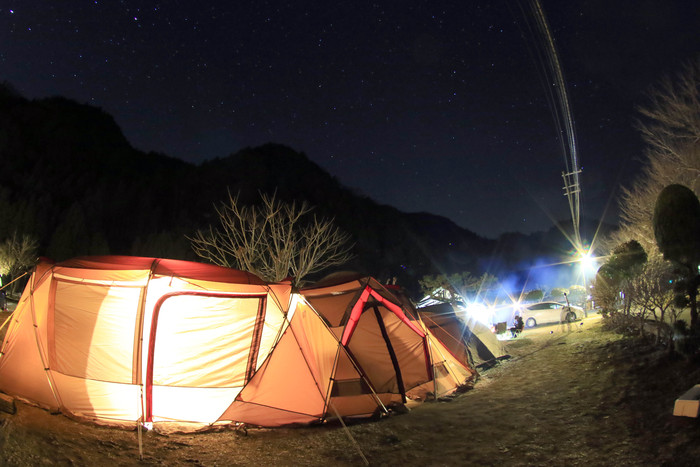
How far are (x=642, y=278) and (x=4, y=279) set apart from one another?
43.3m

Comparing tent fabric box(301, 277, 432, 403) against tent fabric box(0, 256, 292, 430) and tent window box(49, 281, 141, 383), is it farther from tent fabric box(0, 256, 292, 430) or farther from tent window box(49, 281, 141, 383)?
tent window box(49, 281, 141, 383)

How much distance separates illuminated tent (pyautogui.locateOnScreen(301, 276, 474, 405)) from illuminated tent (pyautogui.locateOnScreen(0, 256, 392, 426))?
785 millimetres

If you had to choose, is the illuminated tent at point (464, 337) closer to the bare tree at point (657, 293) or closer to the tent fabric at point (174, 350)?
the tent fabric at point (174, 350)

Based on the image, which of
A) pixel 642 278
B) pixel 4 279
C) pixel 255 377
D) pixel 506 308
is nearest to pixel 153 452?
pixel 255 377

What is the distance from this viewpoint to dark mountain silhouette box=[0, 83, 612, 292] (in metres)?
49.1

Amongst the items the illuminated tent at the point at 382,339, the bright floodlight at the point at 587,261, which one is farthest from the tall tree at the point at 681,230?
the bright floodlight at the point at 587,261

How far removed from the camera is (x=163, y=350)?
6.42 m

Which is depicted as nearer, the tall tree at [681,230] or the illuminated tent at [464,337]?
the tall tree at [681,230]

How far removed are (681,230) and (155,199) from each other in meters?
71.7

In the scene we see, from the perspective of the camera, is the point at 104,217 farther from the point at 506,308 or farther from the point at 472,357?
the point at 472,357

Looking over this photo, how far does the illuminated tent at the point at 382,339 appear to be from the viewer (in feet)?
25.7

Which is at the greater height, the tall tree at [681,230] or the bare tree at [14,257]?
the bare tree at [14,257]

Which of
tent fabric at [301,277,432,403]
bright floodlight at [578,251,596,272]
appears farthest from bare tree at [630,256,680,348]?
bright floodlight at [578,251,596,272]

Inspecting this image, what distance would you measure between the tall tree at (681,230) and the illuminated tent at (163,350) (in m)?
6.22
